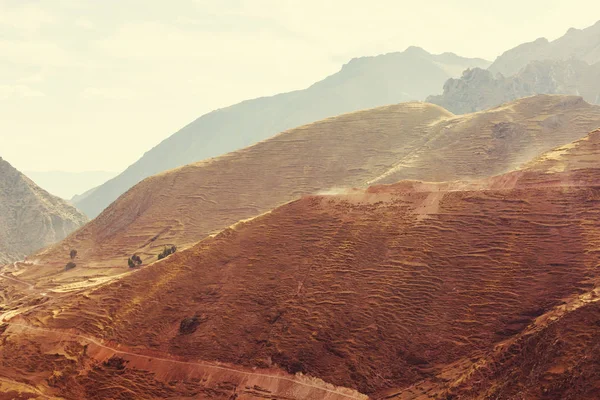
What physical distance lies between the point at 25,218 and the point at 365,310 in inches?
5416

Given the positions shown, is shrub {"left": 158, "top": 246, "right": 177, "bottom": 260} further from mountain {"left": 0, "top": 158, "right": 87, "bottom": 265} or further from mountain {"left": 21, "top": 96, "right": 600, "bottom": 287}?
mountain {"left": 0, "top": 158, "right": 87, "bottom": 265}

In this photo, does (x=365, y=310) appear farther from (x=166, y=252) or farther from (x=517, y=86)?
(x=517, y=86)

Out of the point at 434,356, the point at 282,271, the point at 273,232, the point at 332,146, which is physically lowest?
the point at 434,356

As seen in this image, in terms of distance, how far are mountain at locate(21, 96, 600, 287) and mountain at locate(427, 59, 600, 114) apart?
5771cm

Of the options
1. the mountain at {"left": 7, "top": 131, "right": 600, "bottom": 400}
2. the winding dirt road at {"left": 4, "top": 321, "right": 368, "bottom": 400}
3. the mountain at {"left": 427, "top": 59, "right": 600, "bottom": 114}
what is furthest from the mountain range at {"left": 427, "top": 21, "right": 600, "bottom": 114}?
the winding dirt road at {"left": 4, "top": 321, "right": 368, "bottom": 400}

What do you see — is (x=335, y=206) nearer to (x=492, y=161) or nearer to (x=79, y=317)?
(x=79, y=317)

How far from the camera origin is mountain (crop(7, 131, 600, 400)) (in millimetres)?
22797

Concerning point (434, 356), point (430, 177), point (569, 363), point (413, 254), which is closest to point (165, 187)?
point (430, 177)

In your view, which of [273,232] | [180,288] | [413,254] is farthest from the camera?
[273,232]

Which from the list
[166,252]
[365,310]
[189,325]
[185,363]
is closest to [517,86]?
[166,252]

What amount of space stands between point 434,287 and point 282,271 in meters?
10.6

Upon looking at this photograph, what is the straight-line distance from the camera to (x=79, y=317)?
1265 inches

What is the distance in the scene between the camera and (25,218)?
137m

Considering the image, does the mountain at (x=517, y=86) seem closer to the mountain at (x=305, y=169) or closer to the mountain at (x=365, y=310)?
the mountain at (x=305, y=169)
